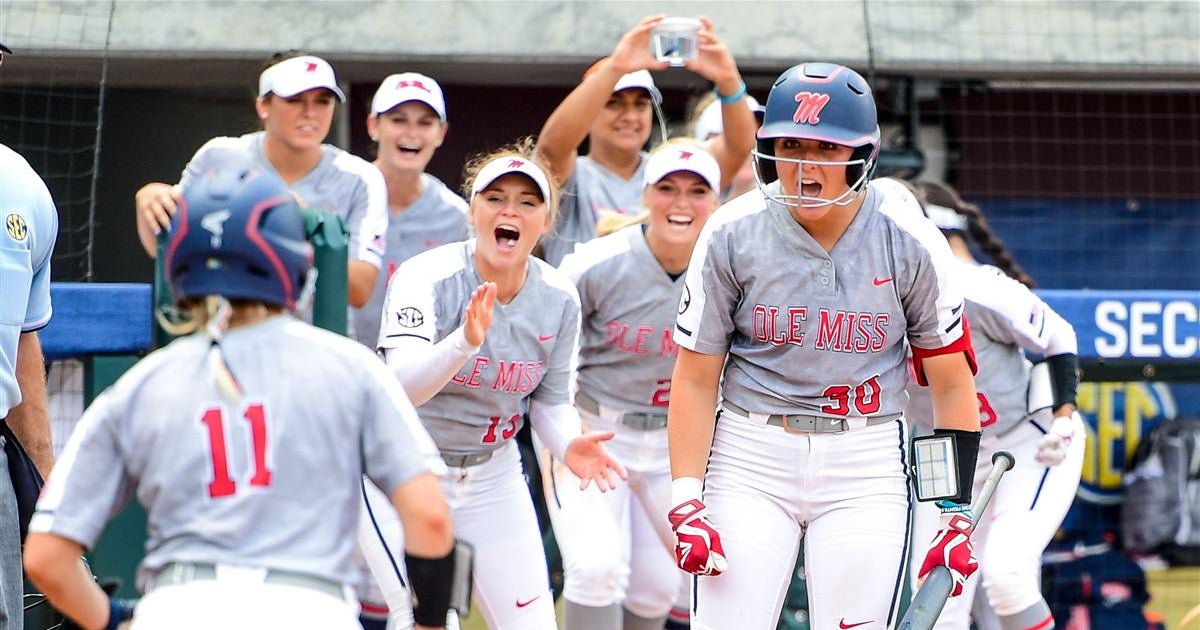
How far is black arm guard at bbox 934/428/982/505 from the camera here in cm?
396

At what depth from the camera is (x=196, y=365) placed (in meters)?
2.61

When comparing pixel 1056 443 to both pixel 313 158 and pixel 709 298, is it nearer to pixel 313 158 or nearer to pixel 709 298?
pixel 709 298

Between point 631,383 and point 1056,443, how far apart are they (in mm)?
1388

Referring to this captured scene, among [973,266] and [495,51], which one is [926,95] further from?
[973,266]

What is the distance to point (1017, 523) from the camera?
17.2 feet

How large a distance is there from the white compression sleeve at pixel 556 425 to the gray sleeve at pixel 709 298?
2.46 ft

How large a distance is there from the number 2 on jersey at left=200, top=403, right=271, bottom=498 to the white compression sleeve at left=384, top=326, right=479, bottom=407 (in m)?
1.49

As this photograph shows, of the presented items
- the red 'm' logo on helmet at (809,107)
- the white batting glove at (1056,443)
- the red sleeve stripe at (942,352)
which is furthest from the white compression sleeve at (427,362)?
the white batting glove at (1056,443)

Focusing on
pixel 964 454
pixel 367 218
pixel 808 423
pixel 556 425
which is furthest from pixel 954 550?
pixel 367 218

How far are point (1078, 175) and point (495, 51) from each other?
348 cm

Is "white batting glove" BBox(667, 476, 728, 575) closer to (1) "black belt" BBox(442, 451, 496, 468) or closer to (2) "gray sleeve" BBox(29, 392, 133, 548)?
(1) "black belt" BBox(442, 451, 496, 468)

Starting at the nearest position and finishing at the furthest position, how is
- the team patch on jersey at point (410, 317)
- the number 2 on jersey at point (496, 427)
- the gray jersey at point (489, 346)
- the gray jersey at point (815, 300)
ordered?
the gray jersey at point (815, 300) → the team patch on jersey at point (410, 317) → the gray jersey at point (489, 346) → the number 2 on jersey at point (496, 427)

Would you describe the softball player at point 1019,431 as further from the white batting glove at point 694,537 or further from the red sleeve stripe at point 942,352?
the white batting glove at point 694,537

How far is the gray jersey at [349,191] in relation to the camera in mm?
5129
